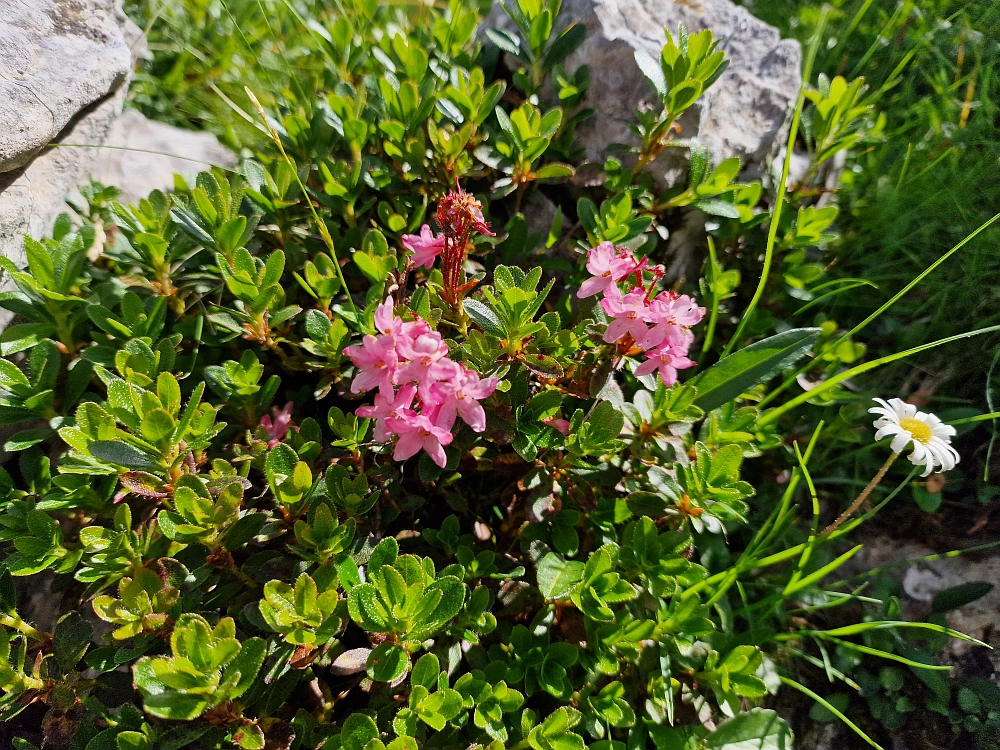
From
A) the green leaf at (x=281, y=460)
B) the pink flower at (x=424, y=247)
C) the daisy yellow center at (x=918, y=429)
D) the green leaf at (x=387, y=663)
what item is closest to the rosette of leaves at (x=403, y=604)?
the green leaf at (x=387, y=663)

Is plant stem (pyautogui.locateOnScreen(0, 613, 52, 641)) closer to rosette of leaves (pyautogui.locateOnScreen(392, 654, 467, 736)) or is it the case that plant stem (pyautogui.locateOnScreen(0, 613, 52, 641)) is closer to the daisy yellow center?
rosette of leaves (pyautogui.locateOnScreen(392, 654, 467, 736))

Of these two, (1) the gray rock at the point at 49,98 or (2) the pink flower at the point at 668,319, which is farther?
(1) the gray rock at the point at 49,98

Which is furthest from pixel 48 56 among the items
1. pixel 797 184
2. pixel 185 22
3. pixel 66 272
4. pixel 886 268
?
pixel 886 268

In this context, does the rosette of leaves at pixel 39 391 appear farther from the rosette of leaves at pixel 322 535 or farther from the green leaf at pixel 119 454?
the rosette of leaves at pixel 322 535

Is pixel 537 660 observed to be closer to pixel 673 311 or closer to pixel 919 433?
pixel 673 311

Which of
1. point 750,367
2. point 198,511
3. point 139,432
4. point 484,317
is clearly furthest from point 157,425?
point 750,367

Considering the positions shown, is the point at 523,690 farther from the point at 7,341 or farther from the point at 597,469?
the point at 7,341

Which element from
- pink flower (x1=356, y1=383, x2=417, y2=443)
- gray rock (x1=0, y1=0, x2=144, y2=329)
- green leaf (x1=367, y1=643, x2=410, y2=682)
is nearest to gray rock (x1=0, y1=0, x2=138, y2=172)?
gray rock (x1=0, y1=0, x2=144, y2=329)
